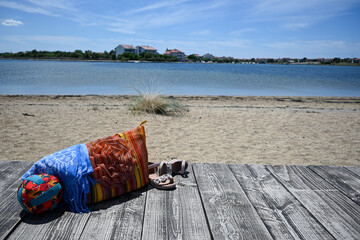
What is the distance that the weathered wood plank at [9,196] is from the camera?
130 cm

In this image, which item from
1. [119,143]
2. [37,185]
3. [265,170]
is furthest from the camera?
[265,170]

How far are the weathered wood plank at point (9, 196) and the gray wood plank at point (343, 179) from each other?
6.98ft

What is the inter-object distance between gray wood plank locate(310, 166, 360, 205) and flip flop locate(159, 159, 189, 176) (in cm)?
117

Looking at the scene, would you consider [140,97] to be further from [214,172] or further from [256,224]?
[256,224]

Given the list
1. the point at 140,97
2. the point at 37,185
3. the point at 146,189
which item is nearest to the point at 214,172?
the point at 146,189

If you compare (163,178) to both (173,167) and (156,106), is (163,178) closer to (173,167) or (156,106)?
(173,167)

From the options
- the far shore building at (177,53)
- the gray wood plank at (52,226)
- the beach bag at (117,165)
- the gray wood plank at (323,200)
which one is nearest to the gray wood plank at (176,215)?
the beach bag at (117,165)

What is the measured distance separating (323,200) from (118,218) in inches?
53.2

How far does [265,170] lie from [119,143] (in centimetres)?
127

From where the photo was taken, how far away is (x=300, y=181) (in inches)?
75.7

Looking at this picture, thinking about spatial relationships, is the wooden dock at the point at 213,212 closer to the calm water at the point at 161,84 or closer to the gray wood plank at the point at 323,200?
the gray wood plank at the point at 323,200

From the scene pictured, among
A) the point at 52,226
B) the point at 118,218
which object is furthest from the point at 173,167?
the point at 52,226

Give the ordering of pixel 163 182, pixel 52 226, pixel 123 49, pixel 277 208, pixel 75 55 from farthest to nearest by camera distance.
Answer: pixel 123 49 → pixel 75 55 → pixel 163 182 → pixel 277 208 → pixel 52 226

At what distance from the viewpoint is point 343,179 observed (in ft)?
6.50
